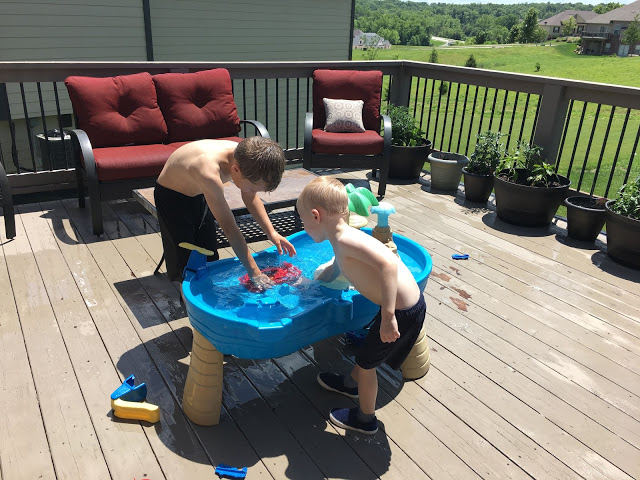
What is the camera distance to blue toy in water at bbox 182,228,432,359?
1.80 metres

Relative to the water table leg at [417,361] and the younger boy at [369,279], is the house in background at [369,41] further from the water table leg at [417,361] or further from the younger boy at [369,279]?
the younger boy at [369,279]

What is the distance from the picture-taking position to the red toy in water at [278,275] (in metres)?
2.11

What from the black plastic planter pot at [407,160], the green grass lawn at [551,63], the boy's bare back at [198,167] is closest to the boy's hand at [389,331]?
the boy's bare back at [198,167]

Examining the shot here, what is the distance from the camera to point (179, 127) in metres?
4.34

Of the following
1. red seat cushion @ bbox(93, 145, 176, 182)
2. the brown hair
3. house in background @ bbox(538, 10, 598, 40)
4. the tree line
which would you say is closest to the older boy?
the brown hair

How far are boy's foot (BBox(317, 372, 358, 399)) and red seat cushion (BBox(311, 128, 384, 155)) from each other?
9.31 ft

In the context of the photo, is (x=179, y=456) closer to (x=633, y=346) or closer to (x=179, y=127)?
(x=633, y=346)

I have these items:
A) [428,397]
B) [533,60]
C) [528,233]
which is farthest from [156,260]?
[533,60]

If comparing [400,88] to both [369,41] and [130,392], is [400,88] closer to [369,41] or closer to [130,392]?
[130,392]

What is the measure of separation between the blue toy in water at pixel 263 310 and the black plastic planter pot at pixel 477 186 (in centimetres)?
253

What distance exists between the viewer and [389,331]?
69.3 inches

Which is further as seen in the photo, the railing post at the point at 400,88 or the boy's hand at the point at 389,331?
the railing post at the point at 400,88

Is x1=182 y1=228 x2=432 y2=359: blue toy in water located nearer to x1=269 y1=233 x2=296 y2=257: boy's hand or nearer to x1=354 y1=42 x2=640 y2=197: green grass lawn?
x1=269 y1=233 x2=296 y2=257: boy's hand

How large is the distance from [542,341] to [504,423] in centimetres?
74
